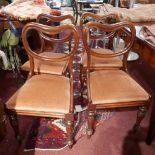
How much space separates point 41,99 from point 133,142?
83 centimetres

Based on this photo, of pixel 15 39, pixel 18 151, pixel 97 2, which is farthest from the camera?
pixel 97 2

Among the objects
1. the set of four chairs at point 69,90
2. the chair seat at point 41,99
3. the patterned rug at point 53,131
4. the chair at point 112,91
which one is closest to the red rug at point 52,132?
the patterned rug at point 53,131

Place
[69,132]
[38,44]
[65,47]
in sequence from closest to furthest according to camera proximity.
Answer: [69,132] → [38,44] → [65,47]

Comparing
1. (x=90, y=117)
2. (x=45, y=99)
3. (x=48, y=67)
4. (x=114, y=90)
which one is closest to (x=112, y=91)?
(x=114, y=90)

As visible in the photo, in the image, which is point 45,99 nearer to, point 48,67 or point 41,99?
point 41,99

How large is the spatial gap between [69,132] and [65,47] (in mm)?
2210

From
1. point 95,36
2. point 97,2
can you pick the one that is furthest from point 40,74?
point 97,2

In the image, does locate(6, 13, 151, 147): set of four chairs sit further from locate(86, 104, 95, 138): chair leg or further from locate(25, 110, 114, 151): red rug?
locate(25, 110, 114, 151): red rug

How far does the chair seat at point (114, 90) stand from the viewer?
1.29 m

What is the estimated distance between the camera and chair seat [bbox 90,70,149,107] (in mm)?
1287

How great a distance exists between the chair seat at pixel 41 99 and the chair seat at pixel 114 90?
0.66 feet

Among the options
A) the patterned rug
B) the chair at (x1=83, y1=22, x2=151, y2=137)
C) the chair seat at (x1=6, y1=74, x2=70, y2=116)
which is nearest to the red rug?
the patterned rug

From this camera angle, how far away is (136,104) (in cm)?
132

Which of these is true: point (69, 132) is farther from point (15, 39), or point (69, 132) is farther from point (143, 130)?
point (15, 39)
